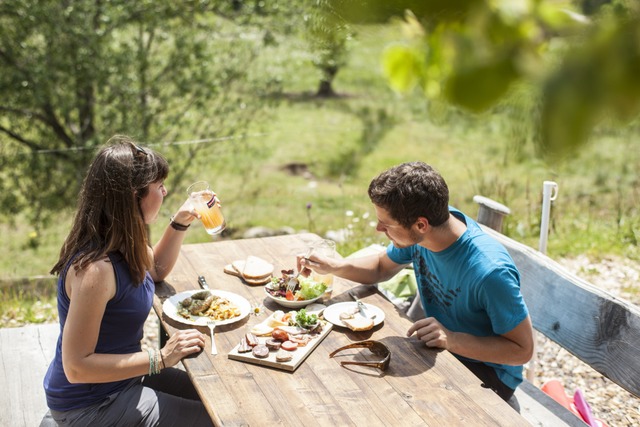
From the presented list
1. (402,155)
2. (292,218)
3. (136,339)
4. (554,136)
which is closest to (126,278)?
(136,339)

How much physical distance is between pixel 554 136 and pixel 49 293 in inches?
215

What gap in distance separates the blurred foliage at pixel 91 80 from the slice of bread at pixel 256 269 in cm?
383

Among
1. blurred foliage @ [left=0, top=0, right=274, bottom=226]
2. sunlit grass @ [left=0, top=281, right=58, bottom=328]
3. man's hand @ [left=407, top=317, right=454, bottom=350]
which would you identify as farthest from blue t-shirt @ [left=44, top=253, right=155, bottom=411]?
blurred foliage @ [left=0, top=0, right=274, bottom=226]

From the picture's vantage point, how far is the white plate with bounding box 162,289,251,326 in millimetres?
2689

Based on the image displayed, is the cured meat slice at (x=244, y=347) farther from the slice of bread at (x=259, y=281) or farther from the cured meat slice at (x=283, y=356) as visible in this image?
the slice of bread at (x=259, y=281)

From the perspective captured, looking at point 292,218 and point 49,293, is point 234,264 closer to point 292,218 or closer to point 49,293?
point 49,293

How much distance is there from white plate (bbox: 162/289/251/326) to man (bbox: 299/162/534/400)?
1.08 ft

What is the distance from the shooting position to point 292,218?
7.20m

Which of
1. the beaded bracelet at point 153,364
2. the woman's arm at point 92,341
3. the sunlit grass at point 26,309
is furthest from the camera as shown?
the sunlit grass at point 26,309

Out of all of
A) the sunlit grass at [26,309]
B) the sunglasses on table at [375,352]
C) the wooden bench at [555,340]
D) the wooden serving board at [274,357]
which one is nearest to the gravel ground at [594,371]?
the sunlit grass at [26,309]

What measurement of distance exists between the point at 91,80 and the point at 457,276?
500 centimetres

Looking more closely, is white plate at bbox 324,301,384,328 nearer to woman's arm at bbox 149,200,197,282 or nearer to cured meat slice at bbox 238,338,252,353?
cured meat slice at bbox 238,338,252,353

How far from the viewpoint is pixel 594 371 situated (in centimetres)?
412

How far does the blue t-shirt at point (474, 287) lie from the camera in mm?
2521
